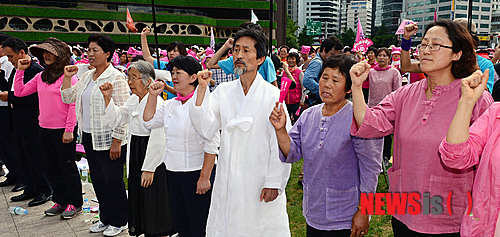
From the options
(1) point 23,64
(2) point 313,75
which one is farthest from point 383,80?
(1) point 23,64

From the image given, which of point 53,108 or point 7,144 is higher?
point 53,108

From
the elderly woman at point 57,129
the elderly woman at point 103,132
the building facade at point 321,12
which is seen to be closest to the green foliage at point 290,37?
the elderly woman at point 57,129

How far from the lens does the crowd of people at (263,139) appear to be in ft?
6.66

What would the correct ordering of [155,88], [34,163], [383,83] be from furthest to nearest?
[383,83] < [34,163] < [155,88]

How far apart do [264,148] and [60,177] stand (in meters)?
3.50

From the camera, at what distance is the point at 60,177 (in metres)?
5.06

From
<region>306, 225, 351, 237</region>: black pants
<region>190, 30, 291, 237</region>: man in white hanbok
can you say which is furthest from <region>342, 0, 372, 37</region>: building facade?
<region>306, 225, 351, 237</region>: black pants

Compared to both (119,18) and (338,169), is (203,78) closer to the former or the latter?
(338,169)

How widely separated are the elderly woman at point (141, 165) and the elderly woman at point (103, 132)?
251 mm

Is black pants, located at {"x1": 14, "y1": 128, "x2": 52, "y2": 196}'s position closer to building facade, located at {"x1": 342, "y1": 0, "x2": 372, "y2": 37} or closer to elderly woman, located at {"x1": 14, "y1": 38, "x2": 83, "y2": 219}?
elderly woman, located at {"x1": 14, "y1": 38, "x2": 83, "y2": 219}

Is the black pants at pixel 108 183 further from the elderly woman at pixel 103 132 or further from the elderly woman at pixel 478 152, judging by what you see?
the elderly woman at pixel 478 152

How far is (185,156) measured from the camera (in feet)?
11.0

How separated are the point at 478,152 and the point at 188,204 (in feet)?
7.70

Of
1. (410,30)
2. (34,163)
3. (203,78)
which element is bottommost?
(34,163)
